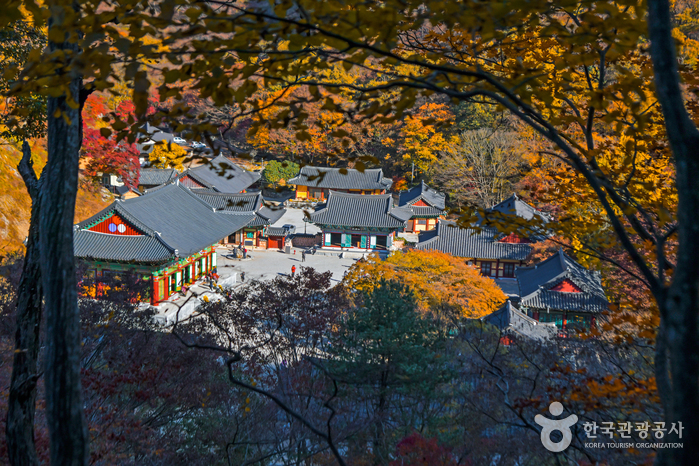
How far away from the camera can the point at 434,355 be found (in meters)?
7.96

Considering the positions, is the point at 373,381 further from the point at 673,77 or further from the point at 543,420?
the point at 673,77

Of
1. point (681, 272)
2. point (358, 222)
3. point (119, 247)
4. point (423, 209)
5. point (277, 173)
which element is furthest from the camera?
point (277, 173)

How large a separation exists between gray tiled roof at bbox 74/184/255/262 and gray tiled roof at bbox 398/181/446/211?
15850 mm

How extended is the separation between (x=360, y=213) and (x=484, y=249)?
8696 mm

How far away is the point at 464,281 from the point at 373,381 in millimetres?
8719

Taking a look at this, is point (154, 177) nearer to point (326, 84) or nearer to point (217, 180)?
point (217, 180)

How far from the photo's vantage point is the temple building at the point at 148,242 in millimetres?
18062

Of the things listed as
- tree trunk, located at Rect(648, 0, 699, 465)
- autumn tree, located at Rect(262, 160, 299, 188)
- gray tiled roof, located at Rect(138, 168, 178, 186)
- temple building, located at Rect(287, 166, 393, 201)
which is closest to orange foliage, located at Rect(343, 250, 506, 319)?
tree trunk, located at Rect(648, 0, 699, 465)

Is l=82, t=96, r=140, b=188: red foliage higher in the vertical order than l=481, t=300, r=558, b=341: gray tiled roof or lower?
higher

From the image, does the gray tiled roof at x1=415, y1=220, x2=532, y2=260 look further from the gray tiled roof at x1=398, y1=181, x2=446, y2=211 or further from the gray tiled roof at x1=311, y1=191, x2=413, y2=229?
the gray tiled roof at x1=398, y1=181, x2=446, y2=211

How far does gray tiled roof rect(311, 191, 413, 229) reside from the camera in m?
31.6

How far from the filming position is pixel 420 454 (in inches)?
219

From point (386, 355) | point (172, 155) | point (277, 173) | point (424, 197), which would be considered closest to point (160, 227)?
point (386, 355)

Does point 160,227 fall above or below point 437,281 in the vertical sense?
above
